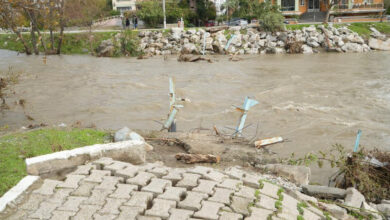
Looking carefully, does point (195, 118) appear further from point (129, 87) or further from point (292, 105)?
point (129, 87)

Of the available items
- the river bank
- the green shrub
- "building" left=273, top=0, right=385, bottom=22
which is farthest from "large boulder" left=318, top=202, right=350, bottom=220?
"building" left=273, top=0, right=385, bottom=22

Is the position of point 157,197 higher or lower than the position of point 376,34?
lower

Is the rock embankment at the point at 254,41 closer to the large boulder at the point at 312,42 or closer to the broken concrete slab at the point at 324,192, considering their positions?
the large boulder at the point at 312,42

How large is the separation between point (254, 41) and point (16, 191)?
93.6 ft

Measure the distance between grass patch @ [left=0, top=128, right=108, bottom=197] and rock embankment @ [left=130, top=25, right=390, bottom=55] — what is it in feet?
72.7

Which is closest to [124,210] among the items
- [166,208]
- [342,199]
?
[166,208]

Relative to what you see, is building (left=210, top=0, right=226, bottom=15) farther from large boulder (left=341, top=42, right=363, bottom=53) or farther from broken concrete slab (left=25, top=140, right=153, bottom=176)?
broken concrete slab (left=25, top=140, right=153, bottom=176)

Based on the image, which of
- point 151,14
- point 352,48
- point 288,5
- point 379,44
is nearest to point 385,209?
point 352,48

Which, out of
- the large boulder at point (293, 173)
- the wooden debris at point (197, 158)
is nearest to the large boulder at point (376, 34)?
the large boulder at point (293, 173)

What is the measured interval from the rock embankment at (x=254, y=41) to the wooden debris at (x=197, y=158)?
2278cm

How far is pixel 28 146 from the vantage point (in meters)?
5.95

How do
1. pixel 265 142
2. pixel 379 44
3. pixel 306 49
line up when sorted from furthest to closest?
pixel 379 44
pixel 306 49
pixel 265 142

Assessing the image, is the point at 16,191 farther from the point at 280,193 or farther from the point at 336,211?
the point at 336,211

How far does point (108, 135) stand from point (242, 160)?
2.57 m
